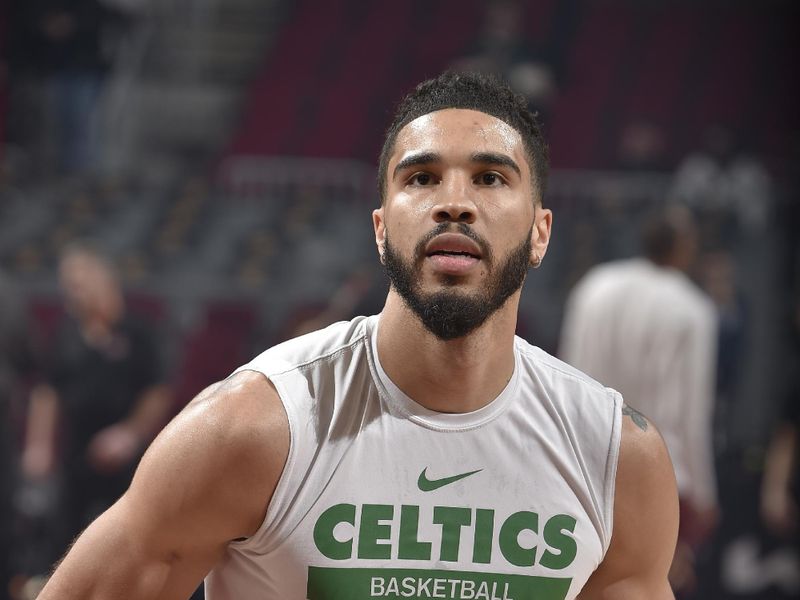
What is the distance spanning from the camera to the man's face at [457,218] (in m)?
1.88

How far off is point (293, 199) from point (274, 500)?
17.7 ft

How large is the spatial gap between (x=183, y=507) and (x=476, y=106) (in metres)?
0.87

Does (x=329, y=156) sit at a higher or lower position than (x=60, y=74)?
lower

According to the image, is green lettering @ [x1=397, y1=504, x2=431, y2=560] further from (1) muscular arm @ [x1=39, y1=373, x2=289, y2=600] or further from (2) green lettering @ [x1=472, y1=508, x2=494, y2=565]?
(1) muscular arm @ [x1=39, y1=373, x2=289, y2=600]

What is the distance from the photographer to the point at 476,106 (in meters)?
2.03

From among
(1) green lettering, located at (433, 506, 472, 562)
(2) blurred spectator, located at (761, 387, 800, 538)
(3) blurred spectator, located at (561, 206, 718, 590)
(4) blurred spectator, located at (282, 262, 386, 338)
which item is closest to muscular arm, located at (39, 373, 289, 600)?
(1) green lettering, located at (433, 506, 472, 562)

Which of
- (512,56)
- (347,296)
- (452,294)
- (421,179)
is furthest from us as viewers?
(512,56)

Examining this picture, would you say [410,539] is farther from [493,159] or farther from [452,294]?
[493,159]

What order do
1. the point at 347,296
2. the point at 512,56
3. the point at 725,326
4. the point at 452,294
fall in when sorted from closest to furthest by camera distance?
the point at 452,294 < the point at 725,326 < the point at 347,296 < the point at 512,56

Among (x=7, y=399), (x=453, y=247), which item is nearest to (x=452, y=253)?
(x=453, y=247)

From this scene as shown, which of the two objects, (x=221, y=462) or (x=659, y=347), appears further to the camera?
(x=659, y=347)

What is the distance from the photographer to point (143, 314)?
22.1 ft

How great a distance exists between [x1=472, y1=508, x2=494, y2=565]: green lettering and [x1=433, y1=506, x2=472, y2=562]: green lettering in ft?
0.06

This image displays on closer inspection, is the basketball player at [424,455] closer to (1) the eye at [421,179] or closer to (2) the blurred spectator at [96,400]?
(1) the eye at [421,179]
